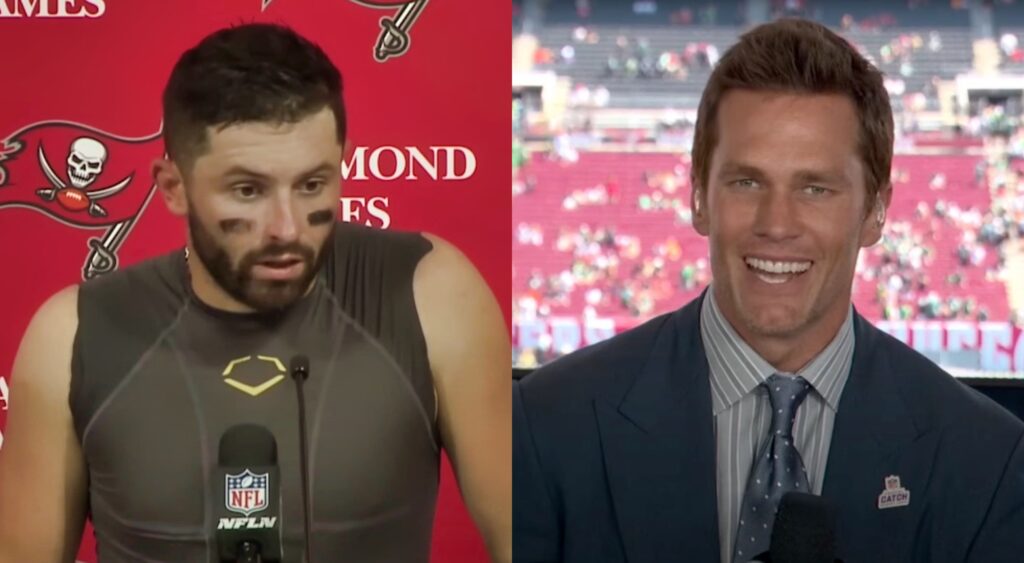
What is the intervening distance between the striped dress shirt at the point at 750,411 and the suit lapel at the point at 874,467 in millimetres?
23

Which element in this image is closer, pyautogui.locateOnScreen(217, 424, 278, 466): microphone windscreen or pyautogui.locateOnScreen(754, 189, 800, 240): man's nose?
pyautogui.locateOnScreen(217, 424, 278, 466): microphone windscreen

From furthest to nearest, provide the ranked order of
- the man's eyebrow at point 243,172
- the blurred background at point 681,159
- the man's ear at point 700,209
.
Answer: the blurred background at point 681,159 < the man's ear at point 700,209 < the man's eyebrow at point 243,172

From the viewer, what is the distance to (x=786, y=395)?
1.75 meters

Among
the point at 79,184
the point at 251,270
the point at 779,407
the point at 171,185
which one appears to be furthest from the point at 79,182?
the point at 779,407

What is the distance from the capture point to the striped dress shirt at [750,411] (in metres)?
1.75

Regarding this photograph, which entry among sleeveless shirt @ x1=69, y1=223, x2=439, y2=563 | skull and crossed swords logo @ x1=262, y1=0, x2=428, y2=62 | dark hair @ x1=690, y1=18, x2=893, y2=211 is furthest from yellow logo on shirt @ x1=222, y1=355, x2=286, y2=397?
dark hair @ x1=690, y1=18, x2=893, y2=211

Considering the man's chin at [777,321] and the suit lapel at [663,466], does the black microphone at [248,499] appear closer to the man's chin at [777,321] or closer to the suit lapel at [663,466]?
the suit lapel at [663,466]

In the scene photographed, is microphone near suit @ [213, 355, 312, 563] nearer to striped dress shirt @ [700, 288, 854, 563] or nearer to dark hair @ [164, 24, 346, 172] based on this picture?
dark hair @ [164, 24, 346, 172]

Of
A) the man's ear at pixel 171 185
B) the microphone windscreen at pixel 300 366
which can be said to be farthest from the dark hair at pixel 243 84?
the microphone windscreen at pixel 300 366

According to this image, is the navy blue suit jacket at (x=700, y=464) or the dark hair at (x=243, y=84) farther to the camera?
the navy blue suit jacket at (x=700, y=464)

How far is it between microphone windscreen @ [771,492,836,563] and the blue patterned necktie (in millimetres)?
316

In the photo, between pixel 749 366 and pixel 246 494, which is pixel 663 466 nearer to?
pixel 749 366

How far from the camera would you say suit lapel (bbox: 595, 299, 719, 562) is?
1.73 meters

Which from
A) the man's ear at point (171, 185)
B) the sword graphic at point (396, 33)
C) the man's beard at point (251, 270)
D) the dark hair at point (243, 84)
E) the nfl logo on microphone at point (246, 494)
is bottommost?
the nfl logo on microphone at point (246, 494)
